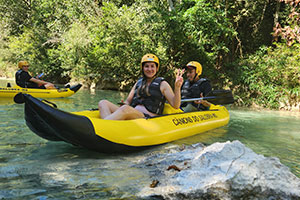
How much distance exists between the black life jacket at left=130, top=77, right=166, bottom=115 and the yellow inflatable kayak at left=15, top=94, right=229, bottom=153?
0.18 m

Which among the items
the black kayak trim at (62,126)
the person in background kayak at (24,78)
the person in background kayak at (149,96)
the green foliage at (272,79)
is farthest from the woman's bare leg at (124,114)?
the green foliage at (272,79)

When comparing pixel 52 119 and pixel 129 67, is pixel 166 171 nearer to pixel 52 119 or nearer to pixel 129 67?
pixel 52 119

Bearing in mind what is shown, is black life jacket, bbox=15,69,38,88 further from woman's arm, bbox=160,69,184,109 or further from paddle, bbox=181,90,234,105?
woman's arm, bbox=160,69,184,109

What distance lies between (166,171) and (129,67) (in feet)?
34.1

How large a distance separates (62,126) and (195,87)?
3161 mm

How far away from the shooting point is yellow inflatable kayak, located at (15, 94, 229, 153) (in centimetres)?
264

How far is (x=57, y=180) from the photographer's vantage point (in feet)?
7.01

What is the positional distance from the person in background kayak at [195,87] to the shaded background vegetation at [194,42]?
489cm

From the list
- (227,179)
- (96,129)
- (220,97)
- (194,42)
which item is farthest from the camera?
(194,42)

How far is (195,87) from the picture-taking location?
5.09 meters

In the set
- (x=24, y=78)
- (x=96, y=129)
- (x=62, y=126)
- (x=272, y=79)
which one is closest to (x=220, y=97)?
(x=96, y=129)

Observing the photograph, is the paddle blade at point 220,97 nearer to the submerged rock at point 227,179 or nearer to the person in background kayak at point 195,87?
the person in background kayak at point 195,87

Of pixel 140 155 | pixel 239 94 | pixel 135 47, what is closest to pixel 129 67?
pixel 135 47

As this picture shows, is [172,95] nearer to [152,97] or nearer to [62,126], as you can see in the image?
[152,97]
